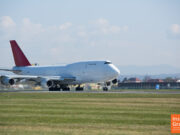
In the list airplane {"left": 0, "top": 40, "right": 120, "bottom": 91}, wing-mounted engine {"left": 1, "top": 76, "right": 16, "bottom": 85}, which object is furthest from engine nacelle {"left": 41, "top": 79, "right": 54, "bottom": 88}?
wing-mounted engine {"left": 1, "top": 76, "right": 16, "bottom": 85}

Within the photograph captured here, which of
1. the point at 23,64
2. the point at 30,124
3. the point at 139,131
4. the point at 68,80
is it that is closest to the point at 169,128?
the point at 139,131

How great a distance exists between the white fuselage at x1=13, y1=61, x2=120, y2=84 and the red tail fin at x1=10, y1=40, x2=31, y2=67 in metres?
6.73

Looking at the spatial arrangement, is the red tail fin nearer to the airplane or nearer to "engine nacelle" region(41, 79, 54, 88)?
the airplane

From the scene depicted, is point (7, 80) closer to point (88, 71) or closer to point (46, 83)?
point (46, 83)

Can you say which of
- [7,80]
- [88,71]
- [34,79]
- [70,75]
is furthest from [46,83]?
[88,71]

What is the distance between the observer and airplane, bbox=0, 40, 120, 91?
69.2m

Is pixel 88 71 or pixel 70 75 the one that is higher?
pixel 88 71

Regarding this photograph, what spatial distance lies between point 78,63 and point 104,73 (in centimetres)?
729

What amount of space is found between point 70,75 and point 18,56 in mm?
16081

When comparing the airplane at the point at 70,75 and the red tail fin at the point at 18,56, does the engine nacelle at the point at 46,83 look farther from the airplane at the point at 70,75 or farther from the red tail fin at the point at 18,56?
the red tail fin at the point at 18,56

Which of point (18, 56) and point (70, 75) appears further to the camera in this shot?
point (18, 56)

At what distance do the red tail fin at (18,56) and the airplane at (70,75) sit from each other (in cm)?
254

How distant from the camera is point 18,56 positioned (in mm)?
85688

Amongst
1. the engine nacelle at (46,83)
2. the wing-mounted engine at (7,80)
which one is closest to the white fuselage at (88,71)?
the engine nacelle at (46,83)
